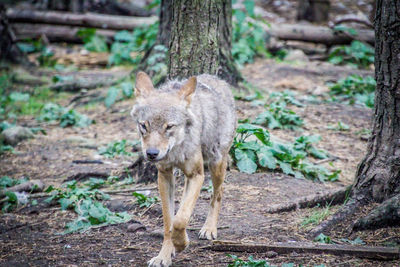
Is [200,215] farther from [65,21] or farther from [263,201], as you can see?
[65,21]

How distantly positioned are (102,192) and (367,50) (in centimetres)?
922

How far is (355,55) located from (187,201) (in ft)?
31.0

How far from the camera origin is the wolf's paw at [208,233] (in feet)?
16.1

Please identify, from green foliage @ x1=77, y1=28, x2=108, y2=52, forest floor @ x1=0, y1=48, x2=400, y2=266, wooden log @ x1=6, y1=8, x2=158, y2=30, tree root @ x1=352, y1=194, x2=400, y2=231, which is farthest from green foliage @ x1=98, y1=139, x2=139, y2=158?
green foliage @ x1=77, y1=28, x2=108, y2=52

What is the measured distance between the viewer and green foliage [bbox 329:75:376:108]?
9812 millimetres

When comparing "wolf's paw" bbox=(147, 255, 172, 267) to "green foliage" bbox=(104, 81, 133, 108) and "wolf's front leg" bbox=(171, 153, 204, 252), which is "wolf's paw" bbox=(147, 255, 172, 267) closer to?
"wolf's front leg" bbox=(171, 153, 204, 252)

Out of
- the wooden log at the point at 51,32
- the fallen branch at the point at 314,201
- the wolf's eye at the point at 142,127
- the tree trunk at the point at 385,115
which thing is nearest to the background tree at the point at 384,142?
the tree trunk at the point at 385,115

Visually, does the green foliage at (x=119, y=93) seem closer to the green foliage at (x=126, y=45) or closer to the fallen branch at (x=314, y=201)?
the green foliage at (x=126, y=45)

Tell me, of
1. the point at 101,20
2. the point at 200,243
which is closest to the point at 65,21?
the point at 101,20

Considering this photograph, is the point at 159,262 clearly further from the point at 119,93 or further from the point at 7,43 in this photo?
the point at 7,43

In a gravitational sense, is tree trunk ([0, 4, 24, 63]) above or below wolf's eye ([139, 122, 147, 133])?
below

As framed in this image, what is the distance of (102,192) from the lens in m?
6.27

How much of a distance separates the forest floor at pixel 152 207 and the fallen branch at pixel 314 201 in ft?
0.37

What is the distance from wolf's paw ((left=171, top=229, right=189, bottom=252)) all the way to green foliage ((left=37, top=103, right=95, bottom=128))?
19.9 feet
